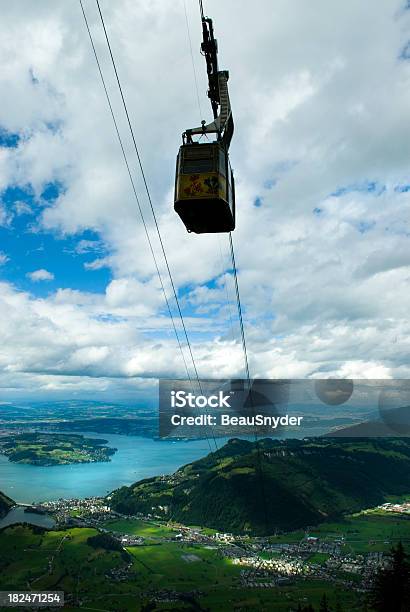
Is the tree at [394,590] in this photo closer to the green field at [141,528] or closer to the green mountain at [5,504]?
the green field at [141,528]

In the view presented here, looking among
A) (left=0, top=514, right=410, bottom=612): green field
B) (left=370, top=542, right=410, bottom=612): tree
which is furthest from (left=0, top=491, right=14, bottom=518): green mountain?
(left=370, top=542, right=410, bottom=612): tree

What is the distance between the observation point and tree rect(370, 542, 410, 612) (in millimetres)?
26719

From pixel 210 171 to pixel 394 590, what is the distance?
2964 centimetres

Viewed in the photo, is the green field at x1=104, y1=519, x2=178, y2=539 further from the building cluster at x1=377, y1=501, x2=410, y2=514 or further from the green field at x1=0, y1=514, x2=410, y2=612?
the building cluster at x1=377, y1=501, x2=410, y2=514

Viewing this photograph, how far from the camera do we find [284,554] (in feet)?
399

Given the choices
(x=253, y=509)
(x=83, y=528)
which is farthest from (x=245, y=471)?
(x=83, y=528)

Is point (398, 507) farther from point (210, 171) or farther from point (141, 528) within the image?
point (210, 171)

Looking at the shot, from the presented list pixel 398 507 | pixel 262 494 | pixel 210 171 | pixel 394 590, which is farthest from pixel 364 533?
pixel 210 171

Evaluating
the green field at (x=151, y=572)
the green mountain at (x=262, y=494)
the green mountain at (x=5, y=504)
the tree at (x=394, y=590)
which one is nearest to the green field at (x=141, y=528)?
the green field at (x=151, y=572)

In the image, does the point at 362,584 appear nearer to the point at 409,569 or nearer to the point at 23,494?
the point at 409,569

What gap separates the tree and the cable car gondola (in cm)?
2766

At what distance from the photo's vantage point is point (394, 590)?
27406 millimetres

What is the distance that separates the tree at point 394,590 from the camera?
2672 centimetres

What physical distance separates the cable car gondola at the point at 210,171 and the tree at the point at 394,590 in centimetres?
2766
